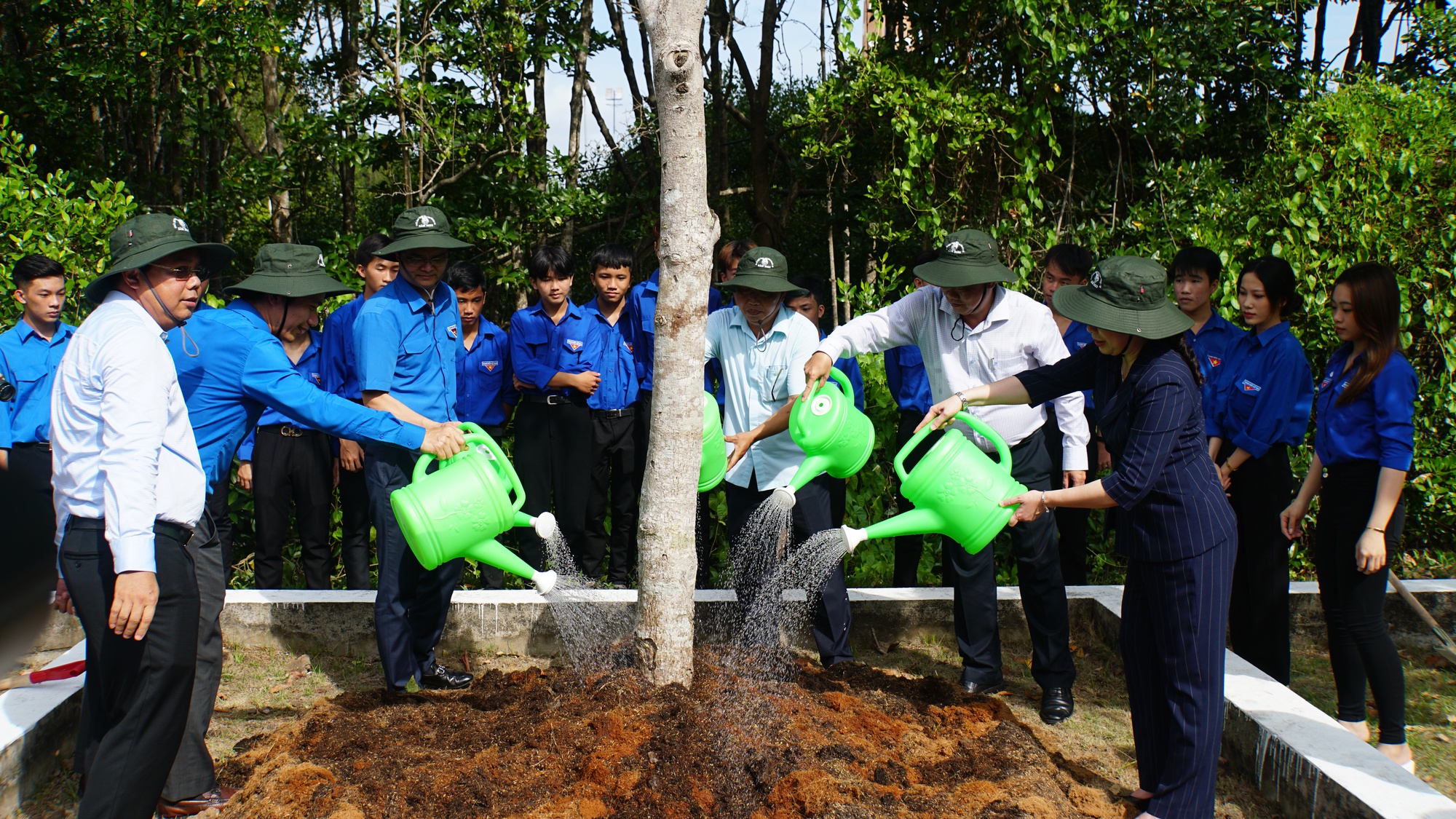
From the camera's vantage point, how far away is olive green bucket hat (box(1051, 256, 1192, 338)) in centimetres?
285

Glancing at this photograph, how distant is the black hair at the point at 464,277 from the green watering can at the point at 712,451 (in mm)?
1887

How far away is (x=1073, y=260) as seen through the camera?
16.1 ft

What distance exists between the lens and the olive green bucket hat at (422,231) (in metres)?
3.92

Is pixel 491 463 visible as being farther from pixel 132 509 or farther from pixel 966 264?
pixel 966 264

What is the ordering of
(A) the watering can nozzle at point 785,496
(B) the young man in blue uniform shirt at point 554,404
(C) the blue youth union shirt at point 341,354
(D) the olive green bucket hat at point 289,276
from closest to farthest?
1. (A) the watering can nozzle at point 785,496
2. (D) the olive green bucket hat at point 289,276
3. (C) the blue youth union shirt at point 341,354
4. (B) the young man in blue uniform shirt at point 554,404

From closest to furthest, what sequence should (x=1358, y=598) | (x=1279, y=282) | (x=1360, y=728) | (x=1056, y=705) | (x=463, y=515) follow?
1. (x=463, y=515)
2. (x=1358, y=598)
3. (x=1360, y=728)
4. (x=1056, y=705)
5. (x=1279, y=282)

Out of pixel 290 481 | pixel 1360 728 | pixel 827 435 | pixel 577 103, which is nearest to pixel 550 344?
pixel 290 481

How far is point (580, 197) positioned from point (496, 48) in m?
1.20

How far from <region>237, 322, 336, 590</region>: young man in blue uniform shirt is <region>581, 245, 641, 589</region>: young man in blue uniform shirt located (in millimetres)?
1314

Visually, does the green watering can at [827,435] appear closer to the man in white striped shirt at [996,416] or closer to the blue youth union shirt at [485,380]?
the man in white striped shirt at [996,416]

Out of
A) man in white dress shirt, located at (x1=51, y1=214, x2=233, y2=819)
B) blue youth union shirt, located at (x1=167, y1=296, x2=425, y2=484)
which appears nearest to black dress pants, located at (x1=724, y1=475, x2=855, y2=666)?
blue youth union shirt, located at (x1=167, y1=296, x2=425, y2=484)

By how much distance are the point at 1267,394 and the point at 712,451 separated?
213 centimetres

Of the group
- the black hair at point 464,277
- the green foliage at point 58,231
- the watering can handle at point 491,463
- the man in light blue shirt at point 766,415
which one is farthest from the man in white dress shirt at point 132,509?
the green foliage at point 58,231

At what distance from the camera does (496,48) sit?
24.1ft
